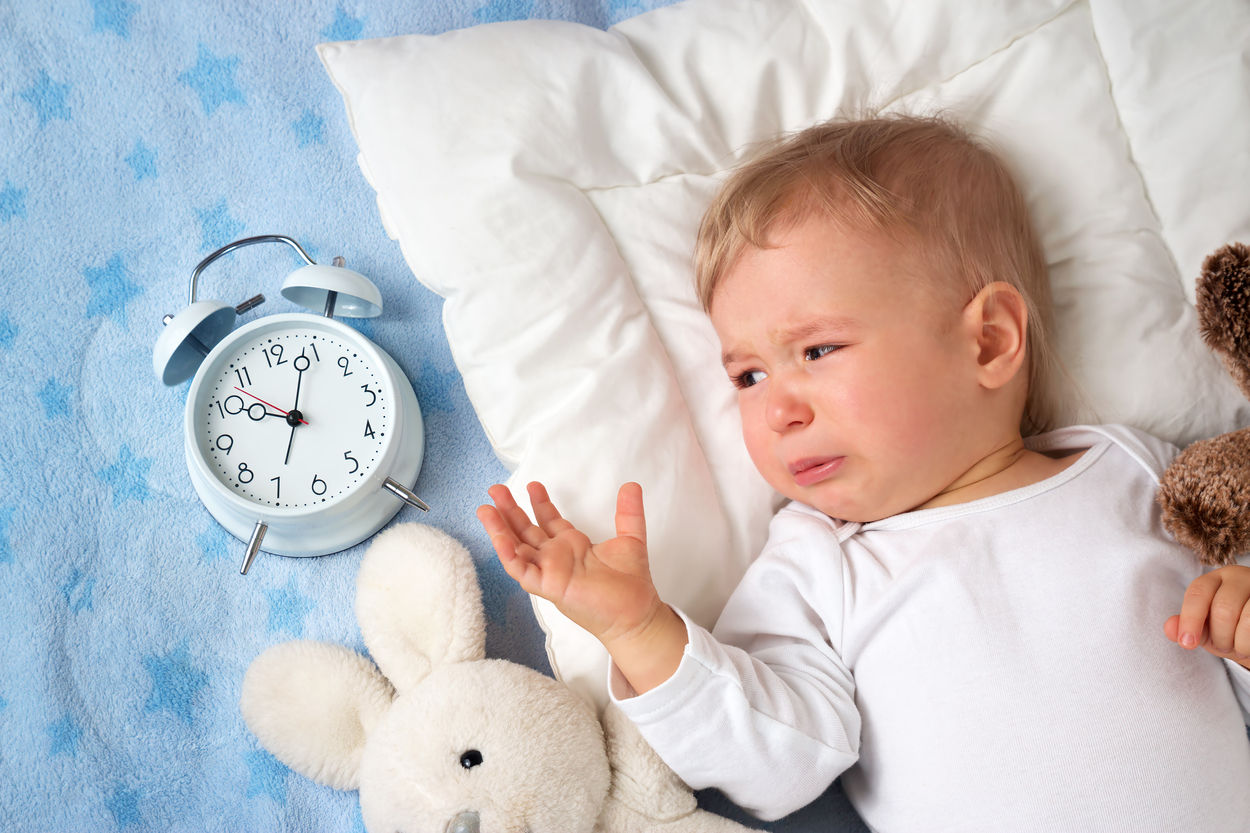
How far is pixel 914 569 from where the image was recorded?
96cm

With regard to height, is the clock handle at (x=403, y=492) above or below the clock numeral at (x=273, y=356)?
below

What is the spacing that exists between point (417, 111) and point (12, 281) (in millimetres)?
606

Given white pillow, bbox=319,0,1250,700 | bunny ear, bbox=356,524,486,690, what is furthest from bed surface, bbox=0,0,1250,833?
bunny ear, bbox=356,524,486,690

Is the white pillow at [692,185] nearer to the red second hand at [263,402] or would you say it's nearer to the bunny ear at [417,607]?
the bunny ear at [417,607]

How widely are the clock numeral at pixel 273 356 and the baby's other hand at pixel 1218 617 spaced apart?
1016 millimetres

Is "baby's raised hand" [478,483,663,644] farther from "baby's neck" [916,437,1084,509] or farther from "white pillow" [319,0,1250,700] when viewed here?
"baby's neck" [916,437,1084,509]

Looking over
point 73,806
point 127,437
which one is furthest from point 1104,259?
point 73,806

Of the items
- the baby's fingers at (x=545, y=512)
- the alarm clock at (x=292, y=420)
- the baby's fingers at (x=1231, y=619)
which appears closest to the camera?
the baby's fingers at (x=1231, y=619)

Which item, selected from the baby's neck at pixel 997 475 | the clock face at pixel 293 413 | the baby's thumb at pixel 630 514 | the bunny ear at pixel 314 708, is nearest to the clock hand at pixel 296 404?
the clock face at pixel 293 413

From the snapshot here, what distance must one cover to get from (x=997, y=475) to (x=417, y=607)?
0.68 meters

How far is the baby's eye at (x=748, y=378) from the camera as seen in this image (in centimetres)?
104

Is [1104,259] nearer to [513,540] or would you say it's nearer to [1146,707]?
[1146,707]

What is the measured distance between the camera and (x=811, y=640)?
99 centimetres

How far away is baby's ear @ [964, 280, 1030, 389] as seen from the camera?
0.97 m
